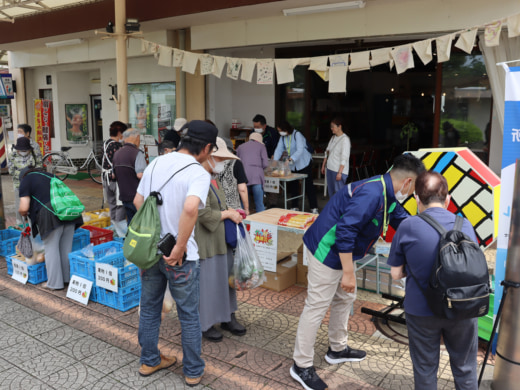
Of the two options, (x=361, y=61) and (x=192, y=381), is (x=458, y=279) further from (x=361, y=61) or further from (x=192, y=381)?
(x=361, y=61)

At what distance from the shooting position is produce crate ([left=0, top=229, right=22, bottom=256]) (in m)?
6.46

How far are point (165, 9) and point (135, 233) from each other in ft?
22.6

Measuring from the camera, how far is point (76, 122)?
15641 mm

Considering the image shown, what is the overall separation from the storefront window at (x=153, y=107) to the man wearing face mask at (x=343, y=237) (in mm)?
8308

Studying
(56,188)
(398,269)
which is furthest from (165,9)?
(398,269)

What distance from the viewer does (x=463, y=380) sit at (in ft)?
9.14

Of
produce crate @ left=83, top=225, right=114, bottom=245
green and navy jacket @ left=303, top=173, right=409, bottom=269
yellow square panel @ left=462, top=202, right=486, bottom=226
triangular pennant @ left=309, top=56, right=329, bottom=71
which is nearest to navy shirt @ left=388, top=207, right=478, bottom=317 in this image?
green and navy jacket @ left=303, top=173, right=409, bottom=269

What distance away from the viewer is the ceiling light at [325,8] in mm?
7363

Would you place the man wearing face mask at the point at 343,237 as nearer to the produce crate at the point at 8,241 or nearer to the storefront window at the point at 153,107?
the produce crate at the point at 8,241

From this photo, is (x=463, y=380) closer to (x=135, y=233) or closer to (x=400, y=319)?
(x=400, y=319)

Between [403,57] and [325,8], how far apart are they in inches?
77.4

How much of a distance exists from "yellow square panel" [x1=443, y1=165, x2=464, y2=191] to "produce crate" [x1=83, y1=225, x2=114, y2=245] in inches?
163

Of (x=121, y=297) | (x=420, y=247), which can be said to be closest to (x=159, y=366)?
(x=121, y=297)

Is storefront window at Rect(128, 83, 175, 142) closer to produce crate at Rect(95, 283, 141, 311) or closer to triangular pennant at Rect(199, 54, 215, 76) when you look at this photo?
triangular pennant at Rect(199, 54, 215, 76)
